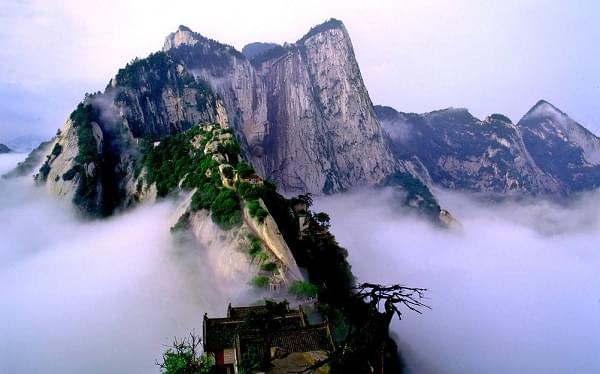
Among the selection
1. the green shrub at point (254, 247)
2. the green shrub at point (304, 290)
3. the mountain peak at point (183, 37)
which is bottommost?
the green shrub at point (304, 290)

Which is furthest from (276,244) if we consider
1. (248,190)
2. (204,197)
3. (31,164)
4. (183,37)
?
(183,37)

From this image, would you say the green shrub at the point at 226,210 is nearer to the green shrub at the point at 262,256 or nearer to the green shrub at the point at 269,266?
the green shrub at the point at 262,256

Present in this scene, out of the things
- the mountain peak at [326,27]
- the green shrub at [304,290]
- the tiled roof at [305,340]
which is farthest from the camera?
the mountain peak at [326,27]

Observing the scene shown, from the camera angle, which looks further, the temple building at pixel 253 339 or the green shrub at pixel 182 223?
the green shrub at pixel 182 223

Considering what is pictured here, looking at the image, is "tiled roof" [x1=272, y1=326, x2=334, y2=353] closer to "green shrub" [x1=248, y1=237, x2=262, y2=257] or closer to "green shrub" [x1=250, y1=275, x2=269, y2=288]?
"green shrub" [x1=250, y1=275, x2=269, y2=288]

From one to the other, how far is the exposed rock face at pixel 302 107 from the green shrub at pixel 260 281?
118 metres

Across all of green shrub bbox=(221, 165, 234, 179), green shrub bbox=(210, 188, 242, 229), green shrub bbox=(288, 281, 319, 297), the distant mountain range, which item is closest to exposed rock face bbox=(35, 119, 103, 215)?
the distant mountain range

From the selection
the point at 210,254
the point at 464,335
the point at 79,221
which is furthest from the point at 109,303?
the point at 464,335

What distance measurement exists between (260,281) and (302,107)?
137871 mm

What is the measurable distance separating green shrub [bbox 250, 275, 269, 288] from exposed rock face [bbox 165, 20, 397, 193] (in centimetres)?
11842

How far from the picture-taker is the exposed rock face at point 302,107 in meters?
175

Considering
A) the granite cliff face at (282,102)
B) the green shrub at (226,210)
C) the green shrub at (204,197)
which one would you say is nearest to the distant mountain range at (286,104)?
the granite cliff face at (282,102)

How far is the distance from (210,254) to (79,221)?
147 ft

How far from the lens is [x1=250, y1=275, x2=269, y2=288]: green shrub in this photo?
50.6 m
